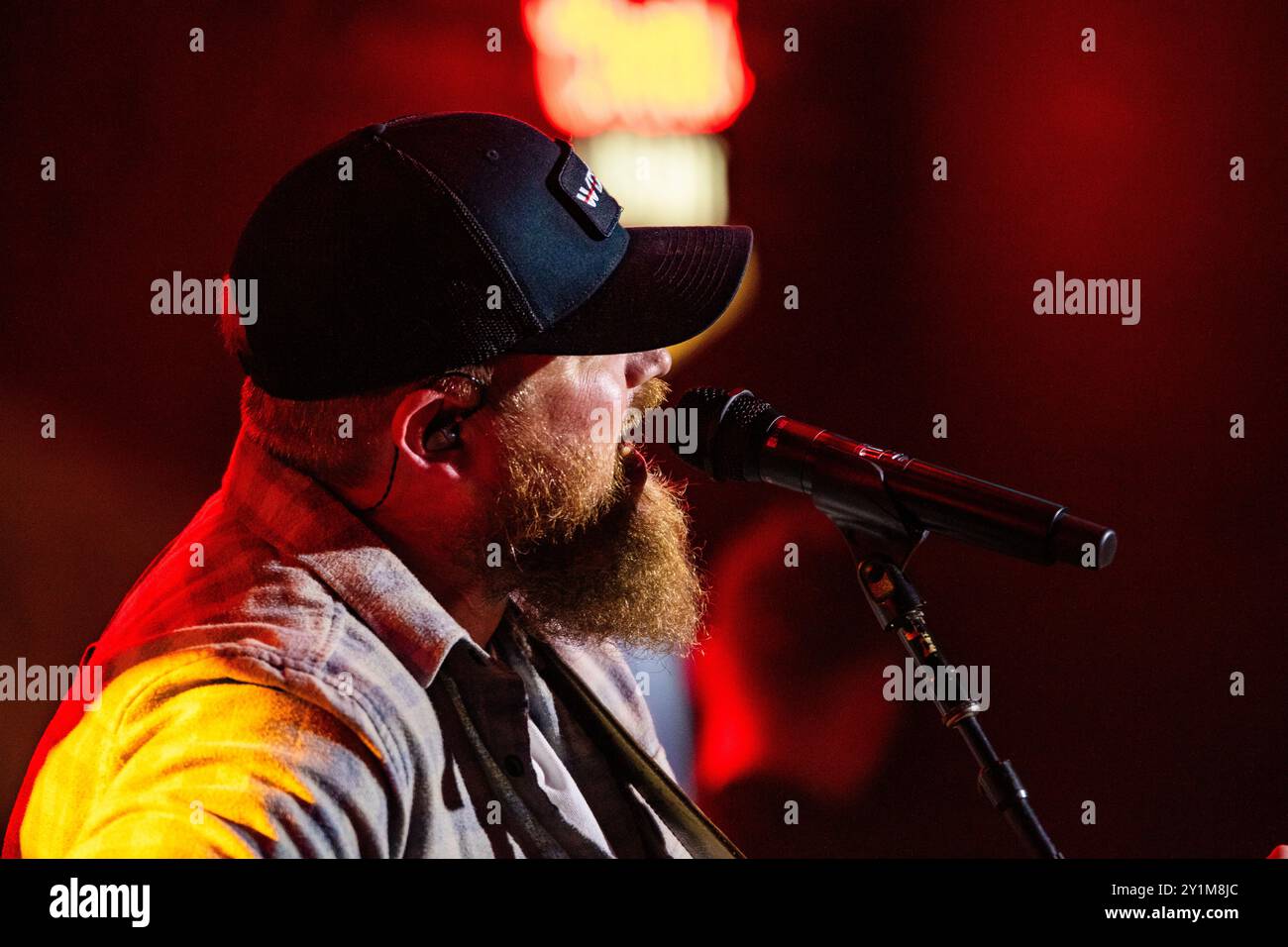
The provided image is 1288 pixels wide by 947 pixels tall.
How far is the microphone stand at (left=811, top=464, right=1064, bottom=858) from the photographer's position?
1271 millimetres

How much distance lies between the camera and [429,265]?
130 cm

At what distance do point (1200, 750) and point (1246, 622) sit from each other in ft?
1.10

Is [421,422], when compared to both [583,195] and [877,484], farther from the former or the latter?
[877,484]

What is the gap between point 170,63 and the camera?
7.34 ft

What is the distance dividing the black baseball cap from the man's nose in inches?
4.6

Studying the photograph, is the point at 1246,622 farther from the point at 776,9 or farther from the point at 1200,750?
the point at 776,9

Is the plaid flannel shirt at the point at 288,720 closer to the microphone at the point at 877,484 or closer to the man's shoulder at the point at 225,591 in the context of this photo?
the man's shoulder at the point at 225,591

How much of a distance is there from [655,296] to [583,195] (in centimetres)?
16

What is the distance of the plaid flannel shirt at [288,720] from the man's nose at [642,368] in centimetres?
41

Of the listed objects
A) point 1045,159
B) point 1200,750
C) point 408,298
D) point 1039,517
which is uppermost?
point 1045,159

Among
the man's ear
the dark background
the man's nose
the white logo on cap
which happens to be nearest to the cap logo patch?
the white logo on cap

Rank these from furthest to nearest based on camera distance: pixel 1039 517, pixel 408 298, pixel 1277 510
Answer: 1. pixel 1277 510
2. pixel 408 298
3. pixel 1039 517
